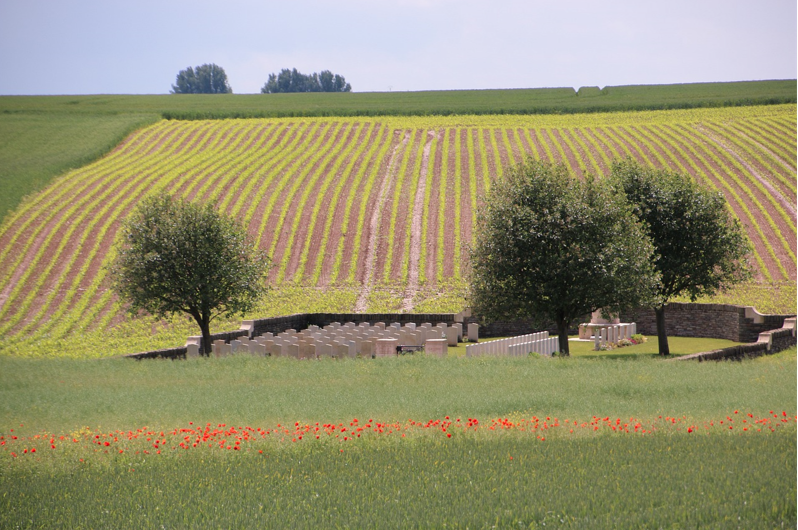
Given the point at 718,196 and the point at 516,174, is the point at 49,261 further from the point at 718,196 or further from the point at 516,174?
the point at 718,196

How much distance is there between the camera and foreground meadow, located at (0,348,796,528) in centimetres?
910

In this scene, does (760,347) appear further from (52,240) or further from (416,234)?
(52,240)

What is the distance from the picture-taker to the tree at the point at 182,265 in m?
27.7

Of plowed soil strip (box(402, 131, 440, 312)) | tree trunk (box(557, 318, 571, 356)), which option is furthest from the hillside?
tree trunk (box(557, 318, 571, 356))

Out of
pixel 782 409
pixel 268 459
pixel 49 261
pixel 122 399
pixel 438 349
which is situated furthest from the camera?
pixel 49 261

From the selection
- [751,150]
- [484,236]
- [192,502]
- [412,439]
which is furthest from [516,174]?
[751,150]

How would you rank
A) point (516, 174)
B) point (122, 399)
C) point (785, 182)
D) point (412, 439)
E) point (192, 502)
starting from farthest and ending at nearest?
point (785, 182) < point (516, 174) < point (122, 399) < point (412, 439) < point (192, 502)

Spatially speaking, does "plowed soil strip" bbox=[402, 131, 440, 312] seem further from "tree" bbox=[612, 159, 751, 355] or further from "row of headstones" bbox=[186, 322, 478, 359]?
"tree" bbox=[612, 159, 751, 355]

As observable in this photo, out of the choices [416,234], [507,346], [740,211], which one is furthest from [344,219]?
[507,346]

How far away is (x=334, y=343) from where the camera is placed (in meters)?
26.8

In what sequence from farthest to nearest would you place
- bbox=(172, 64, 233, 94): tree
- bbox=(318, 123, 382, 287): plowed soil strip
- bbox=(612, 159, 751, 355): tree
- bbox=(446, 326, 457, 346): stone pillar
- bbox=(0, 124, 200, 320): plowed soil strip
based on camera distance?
bbox=(172, 64, 233, 94): tree < bbox=(318, 123, 382, 287): plowed soil strip < bbox=(0, 124, 200, 320): plowed soil strip < bbox=(446, 326, 457, 346): stone pillar < bbox=(612, 159, 751, 355): tree

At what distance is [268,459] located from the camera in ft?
38.6

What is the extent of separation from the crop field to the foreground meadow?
60.0ft

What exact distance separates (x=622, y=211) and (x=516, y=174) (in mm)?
4130
